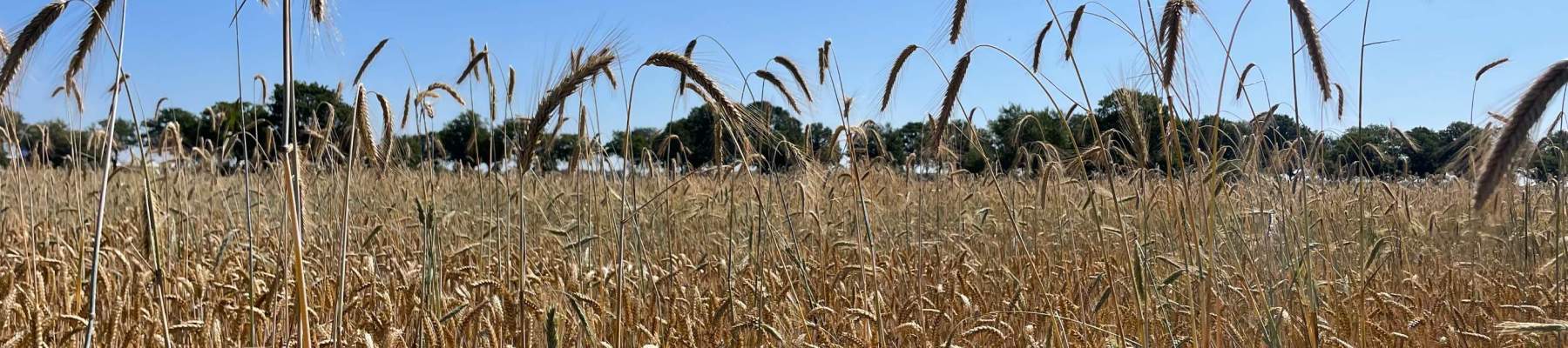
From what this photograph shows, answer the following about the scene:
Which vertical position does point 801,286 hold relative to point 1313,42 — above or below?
below

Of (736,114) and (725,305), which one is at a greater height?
(736,114)

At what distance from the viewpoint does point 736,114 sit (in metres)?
1.97

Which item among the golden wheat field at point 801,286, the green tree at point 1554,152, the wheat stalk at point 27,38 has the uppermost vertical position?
the wheat stalk at point 27,38

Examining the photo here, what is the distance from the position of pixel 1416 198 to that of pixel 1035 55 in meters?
6.41

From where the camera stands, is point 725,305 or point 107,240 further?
point 107,240

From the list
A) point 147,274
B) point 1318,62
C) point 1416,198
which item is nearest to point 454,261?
point 147,274

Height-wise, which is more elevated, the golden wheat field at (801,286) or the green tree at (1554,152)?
the green tree at (1554,152)

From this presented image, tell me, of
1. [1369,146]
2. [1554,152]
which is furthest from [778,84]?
[1369,146]

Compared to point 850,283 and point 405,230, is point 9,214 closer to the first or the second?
point 405,230

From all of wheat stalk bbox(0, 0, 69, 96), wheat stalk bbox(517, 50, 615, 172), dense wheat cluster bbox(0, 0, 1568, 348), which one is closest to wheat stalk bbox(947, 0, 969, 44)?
dense wheat cluster bbox(0, 0, 1568, 348)

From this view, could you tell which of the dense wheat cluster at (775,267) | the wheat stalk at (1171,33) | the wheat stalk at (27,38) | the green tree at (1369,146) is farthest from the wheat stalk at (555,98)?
the green tree at (1369,146)

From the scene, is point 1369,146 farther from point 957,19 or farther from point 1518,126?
point 1518,126

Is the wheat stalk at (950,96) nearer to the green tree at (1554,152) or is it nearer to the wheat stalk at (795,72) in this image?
the wheat stalk at (795,72)

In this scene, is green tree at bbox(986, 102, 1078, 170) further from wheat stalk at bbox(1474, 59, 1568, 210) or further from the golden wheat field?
wheat stalk at bbox(1474, 59, 1568, 210)
